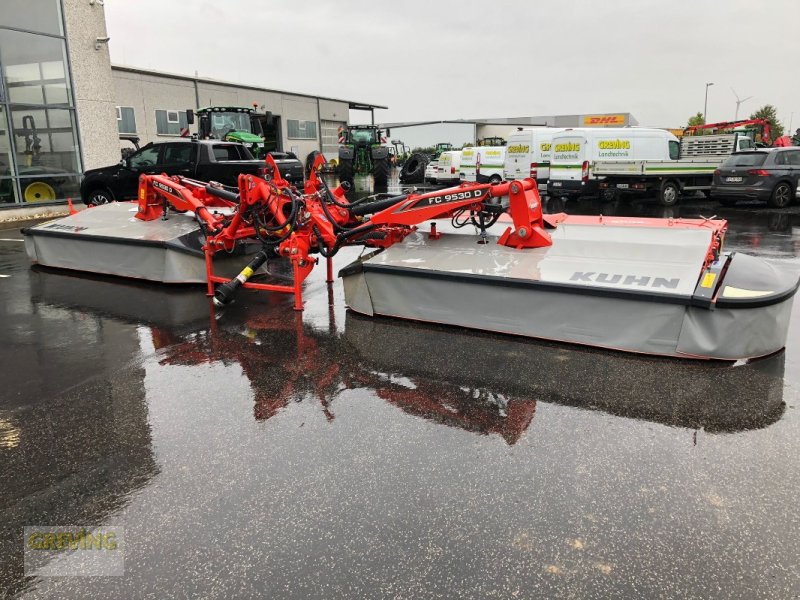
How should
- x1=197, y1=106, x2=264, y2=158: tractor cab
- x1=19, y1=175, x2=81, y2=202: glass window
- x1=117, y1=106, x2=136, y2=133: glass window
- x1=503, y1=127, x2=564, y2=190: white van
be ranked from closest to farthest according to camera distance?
x1=19, y1=175, x2=81, y2=202: glass window < x1=503, y1=127, x2=564, y2=190: white van < x1=197, y1=106, x2=264, y2=158: tractor cab < x1=117, y1=106, x2=136, y2=133: glass window

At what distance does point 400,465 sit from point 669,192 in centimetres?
1567

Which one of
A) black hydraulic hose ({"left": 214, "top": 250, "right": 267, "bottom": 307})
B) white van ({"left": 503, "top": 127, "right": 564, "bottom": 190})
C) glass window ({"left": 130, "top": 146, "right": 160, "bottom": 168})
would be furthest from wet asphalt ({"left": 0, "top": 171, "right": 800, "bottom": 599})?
white van ({"left": 503, "top": 127, "right": 564, "bottom": 190})

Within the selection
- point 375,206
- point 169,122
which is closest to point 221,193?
point 375,206

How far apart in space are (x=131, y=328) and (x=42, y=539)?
3.31 m

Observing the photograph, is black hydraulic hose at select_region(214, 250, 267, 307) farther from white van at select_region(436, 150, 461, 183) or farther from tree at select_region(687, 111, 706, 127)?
tree at select_region(687, 111, 706, 127)

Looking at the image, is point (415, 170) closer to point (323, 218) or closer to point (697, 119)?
point (323, 218)

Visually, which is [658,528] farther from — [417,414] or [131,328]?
[131,328]

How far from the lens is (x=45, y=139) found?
14.4 m

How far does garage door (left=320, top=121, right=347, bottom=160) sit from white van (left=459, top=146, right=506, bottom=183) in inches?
763

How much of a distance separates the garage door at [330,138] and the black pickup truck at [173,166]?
89.9 ft

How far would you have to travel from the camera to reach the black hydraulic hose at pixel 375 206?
19.8ft

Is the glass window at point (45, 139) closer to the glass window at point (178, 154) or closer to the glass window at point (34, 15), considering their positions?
the glass window at point (34, 15)

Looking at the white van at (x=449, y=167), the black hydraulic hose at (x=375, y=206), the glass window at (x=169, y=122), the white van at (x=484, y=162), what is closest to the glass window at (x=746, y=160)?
the white van at (x=484, y=162)

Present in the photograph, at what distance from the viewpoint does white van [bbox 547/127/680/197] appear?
1683 centimetres
